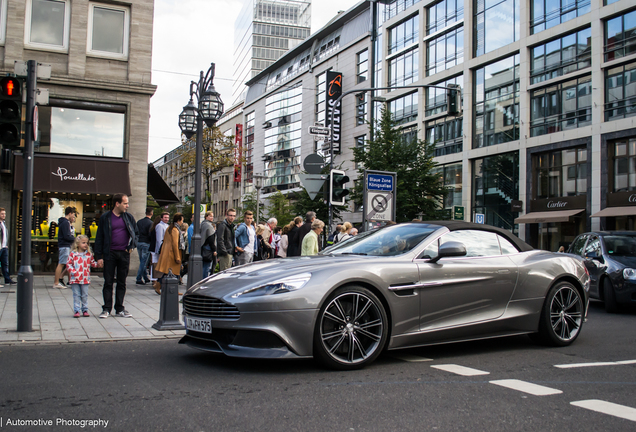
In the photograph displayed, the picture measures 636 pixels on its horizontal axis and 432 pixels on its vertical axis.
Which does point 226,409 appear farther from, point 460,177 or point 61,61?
point 460,177

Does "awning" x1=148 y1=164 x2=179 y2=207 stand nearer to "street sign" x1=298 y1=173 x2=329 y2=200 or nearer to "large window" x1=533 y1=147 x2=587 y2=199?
"street sign" x1=298 y1=173 x2=329 y2=200

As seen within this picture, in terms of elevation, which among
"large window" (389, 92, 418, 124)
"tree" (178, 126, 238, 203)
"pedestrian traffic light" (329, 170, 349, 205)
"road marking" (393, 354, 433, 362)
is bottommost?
"road marking" (393, 354, 433, 362)

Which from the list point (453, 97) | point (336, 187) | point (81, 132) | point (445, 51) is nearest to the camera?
point (336, 187)

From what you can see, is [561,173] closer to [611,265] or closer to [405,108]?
[405,108]

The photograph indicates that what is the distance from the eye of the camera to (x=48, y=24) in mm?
18047

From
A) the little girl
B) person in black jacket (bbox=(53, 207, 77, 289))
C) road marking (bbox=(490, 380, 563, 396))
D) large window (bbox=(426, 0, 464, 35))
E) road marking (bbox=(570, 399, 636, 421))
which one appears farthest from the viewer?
large window (bbox=(426, 0, 464, 35))

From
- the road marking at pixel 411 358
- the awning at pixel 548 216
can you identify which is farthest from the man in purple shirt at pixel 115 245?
the awning at pixel 548 216

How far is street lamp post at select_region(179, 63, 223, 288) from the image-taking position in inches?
401

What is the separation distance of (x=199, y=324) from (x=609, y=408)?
3.33 meters

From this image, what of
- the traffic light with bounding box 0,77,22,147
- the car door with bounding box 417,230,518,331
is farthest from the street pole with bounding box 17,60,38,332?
the car door with bounding box 417,230,518,331

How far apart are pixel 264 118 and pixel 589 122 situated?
56217mm

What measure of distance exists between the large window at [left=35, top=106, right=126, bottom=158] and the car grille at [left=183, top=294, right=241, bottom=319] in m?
14.0

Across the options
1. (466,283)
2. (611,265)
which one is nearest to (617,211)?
(611,265)

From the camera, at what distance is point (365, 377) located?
493 cm
